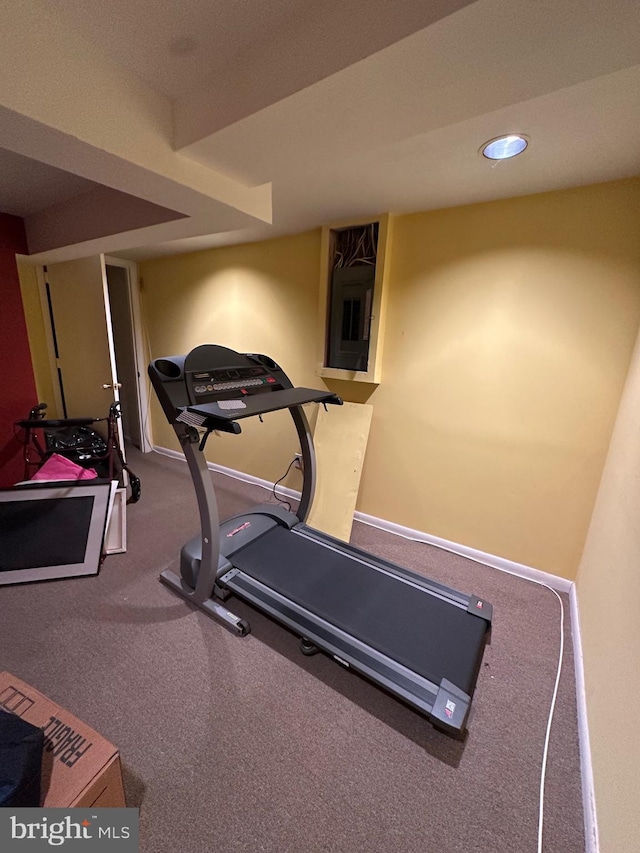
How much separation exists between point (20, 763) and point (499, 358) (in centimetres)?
264

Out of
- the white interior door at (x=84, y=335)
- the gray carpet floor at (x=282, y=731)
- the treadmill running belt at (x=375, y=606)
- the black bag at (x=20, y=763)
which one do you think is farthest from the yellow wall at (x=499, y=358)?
the black bag at (x=20, y=763)

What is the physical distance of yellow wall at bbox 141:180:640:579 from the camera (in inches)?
75.2

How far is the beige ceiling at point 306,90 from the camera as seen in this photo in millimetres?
837

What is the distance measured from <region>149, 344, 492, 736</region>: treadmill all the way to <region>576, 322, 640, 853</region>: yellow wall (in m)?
0.42

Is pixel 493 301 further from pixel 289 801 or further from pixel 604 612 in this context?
pixel 289 801

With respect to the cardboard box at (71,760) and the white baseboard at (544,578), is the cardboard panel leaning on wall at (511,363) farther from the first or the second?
the cardboard box at (71,760)

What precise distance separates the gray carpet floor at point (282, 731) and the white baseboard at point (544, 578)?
41 mm

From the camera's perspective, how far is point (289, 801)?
1178mm

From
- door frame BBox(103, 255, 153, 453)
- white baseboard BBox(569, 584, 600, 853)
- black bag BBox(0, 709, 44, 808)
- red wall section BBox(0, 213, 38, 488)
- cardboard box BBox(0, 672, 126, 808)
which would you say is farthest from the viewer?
door frame BBox(103, 255, 153, 453)

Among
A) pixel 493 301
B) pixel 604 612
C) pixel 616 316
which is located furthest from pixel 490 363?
pixel 604 612

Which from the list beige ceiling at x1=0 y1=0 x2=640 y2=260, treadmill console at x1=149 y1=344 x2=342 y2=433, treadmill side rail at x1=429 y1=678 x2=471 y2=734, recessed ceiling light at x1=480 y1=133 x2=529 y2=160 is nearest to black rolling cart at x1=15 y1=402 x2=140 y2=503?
treadmill console at x1=149 y1=344 x2=342 y2=433

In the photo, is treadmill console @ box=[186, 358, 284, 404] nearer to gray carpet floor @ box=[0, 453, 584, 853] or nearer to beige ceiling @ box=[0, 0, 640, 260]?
beige ceiling @ box=[0, 0, 640, 260]

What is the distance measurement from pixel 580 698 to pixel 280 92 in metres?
2.57

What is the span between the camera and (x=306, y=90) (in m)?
0.99
